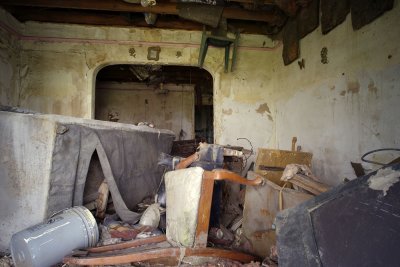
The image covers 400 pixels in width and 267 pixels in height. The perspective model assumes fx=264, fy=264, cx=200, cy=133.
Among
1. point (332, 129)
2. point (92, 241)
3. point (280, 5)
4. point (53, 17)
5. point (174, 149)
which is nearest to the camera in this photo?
point (92, 241)

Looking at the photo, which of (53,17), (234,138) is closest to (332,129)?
(234,138)

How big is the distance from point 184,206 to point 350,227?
4.57ft

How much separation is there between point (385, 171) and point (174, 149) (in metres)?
4.66

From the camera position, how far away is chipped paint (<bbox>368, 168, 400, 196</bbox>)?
1061mm

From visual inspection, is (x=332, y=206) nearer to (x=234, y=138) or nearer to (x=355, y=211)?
(x=355, y=211)

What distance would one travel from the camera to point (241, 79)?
19.0 ft

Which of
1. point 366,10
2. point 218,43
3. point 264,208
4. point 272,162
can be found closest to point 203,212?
point 264,208

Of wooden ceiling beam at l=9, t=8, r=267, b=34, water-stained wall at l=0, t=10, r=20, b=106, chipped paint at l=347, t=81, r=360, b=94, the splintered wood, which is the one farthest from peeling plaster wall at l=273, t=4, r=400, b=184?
water-stained wall at l=0, t=10, r=20, b=106

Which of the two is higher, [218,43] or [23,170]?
[218,43]

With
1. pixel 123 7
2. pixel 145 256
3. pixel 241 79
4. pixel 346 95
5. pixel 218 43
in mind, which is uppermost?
pixel 123 7

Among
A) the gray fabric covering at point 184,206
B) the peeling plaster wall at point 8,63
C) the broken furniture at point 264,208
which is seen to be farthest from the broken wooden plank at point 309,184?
the peeling plaster wall at point 8,63

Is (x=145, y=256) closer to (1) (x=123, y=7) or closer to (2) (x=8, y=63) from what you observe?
(1) (x=123, y=7)

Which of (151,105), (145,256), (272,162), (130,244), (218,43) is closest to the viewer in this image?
(145,256)

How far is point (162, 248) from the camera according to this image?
2.22 m
